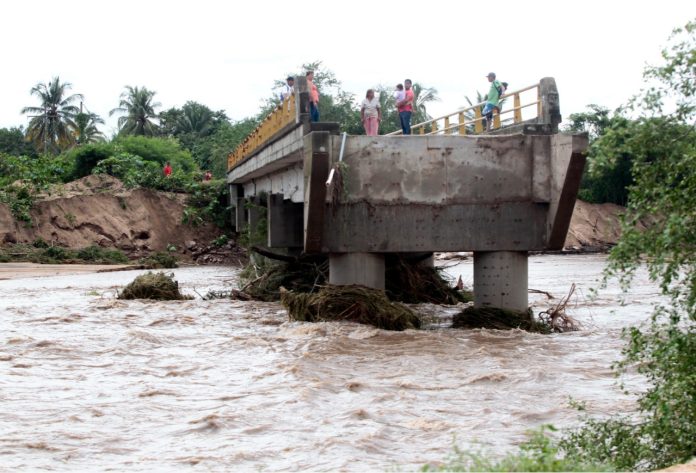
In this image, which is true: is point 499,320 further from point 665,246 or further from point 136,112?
point 136,112

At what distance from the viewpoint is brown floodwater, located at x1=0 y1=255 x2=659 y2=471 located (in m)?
8.51

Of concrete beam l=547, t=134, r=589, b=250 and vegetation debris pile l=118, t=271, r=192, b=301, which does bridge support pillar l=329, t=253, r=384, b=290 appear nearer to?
concrete beam l=547, t=134, r=589, b=250

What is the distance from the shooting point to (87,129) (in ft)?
289

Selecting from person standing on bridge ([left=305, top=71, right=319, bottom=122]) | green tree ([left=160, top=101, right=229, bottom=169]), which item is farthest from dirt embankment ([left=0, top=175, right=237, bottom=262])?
green tree ([left=160, top=101, right=229, bottom=169])

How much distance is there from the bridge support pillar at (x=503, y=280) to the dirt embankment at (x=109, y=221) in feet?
94.2

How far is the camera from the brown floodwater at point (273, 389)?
8508mm

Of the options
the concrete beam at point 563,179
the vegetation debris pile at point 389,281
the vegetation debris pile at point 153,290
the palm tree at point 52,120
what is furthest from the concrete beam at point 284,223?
the palm tree at point 52,120

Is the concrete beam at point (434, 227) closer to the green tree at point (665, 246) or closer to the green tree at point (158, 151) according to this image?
the green tree at point (665, 246)

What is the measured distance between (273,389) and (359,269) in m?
5.47

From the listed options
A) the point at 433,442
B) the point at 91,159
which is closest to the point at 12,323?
the point at 433,442

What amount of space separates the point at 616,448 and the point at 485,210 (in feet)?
30.4

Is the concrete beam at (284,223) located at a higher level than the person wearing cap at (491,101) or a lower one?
lower

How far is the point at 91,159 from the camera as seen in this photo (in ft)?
173

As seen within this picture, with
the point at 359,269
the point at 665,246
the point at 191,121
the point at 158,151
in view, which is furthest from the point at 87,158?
the point at 665,246
